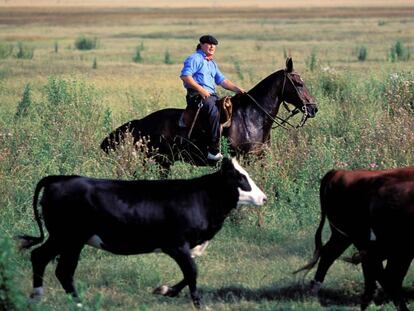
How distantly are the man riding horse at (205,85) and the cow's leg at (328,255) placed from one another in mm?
4582

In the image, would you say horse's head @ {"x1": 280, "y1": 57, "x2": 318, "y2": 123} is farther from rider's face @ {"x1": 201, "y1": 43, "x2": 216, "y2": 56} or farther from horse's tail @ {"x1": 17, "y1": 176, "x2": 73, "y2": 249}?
horse's tail @ {"x1": 17, "y1": 176, "x2": 73, "y2": 249}

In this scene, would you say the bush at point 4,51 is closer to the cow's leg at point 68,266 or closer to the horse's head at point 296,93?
the horse's head at point 296,93

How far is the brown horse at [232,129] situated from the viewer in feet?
48.5

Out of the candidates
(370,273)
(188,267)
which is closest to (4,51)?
(188,267)

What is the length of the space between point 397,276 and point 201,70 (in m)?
5.86

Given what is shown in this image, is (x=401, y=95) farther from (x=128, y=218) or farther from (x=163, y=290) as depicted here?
(x=128, y=218)

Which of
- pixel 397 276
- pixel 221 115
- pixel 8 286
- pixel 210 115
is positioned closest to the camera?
pixel 8 286

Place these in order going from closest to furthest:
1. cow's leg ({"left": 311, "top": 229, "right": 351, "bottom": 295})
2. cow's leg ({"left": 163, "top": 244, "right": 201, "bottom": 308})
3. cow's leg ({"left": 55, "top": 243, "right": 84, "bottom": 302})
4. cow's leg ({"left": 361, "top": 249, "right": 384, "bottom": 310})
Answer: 1. cow's leg ({"left": 361, "top": 249, "right": 384, "bottom": 310})
2. cow's leg ({"left": 163, "top": 244, "right": 201, "bottom": 308})
3. cow's leg ({"left": 55, "top": 243, "right": 84, "bottom": 302})
4. cow's leg ({"left": 311, "top": 229, "right": 351, "bottom": 295})

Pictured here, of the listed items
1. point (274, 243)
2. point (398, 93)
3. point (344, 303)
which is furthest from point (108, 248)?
point (398, 93)

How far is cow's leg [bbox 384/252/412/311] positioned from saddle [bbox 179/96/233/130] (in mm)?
5899

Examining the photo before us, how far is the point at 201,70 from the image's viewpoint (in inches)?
559

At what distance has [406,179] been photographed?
357 inches

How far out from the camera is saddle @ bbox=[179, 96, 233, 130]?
1456cm

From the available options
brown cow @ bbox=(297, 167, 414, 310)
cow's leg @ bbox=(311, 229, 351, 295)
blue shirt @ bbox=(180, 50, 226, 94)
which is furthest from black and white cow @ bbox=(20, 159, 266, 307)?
blue shirt @ bbox=(180, 50, 226, 94)
